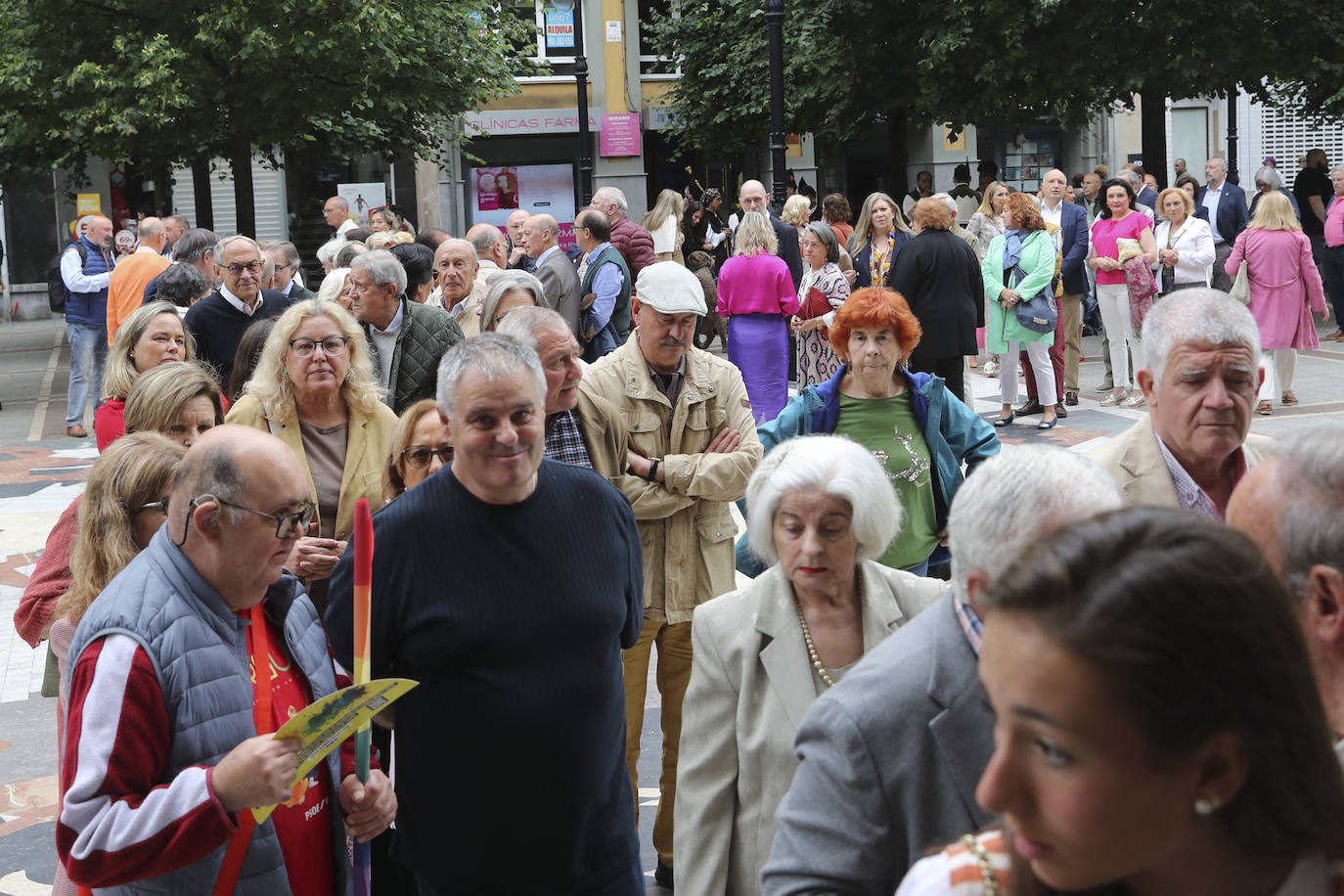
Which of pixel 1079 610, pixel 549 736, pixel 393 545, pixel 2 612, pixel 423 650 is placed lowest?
pixel 2 612

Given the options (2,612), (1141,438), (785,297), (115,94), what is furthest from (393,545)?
(115,94)

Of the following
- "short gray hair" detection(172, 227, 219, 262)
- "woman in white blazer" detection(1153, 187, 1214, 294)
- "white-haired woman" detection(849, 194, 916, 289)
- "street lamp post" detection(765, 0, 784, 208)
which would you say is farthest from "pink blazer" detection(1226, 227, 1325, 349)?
"short gray hair" detection(172, 227, 219, 262)

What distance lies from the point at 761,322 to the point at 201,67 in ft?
37.1

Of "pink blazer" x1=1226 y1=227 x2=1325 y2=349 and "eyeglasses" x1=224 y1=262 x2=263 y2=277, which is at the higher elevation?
"eyeglasses" x1=224 y1=262 x2=263 y2=277

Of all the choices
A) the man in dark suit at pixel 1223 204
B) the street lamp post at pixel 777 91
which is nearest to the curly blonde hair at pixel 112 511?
the street lamp post at pixel 777 91

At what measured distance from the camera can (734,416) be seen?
18.0ft

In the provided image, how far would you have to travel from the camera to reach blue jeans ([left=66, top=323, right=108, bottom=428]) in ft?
51.0

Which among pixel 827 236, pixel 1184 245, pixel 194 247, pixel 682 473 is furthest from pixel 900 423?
pixel 1184 245

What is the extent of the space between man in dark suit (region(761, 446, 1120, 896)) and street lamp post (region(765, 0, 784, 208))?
612 inches

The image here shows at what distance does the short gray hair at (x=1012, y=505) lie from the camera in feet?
7.93

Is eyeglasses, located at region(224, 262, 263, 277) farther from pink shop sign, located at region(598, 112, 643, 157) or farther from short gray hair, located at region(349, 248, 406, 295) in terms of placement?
pink shop sign, located at region(598, 112, 643, 157)

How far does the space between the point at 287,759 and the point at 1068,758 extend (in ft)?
5.98

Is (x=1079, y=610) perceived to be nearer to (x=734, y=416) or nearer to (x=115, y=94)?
(x=734, y=416)

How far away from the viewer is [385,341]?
23.0 feet
